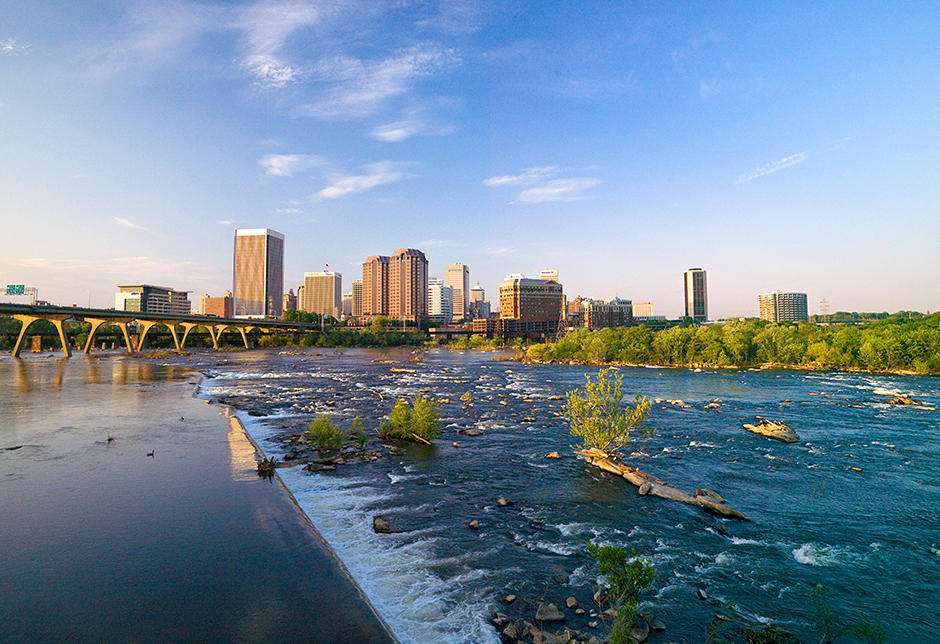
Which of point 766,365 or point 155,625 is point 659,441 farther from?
point 766,365

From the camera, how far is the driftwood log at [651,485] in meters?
23.5

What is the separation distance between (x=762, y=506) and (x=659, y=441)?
13.7 meters

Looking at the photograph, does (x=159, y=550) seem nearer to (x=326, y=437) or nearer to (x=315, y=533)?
(x=315, y=533)

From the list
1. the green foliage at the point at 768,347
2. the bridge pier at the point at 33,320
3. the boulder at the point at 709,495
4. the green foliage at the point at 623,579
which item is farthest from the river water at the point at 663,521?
the bridge pier at the point at 33,320

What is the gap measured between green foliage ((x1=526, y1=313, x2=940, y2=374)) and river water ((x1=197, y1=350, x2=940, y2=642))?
58.5 metres

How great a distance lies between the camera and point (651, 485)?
2631cm

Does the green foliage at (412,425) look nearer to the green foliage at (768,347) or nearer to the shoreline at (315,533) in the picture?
the shoreline at (315,533)

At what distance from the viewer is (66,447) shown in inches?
1293

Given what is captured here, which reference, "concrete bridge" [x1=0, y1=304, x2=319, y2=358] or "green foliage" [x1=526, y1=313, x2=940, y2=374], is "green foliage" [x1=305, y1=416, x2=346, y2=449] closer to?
"green foliage" [x1=526, y1=313, x2=940, y2=374]

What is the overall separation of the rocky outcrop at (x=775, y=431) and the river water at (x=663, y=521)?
0.99m

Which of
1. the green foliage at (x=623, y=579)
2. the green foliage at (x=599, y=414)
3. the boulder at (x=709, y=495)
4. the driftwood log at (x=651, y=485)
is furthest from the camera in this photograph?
the green foliage at (x=599, y=414)

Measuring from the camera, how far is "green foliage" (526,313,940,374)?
301ft

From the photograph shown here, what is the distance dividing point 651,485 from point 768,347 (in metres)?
105

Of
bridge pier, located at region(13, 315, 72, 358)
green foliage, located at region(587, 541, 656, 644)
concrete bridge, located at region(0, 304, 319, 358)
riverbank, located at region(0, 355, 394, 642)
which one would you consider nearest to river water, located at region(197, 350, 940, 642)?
riverbank, located at region(0, 355, 394, 642)
